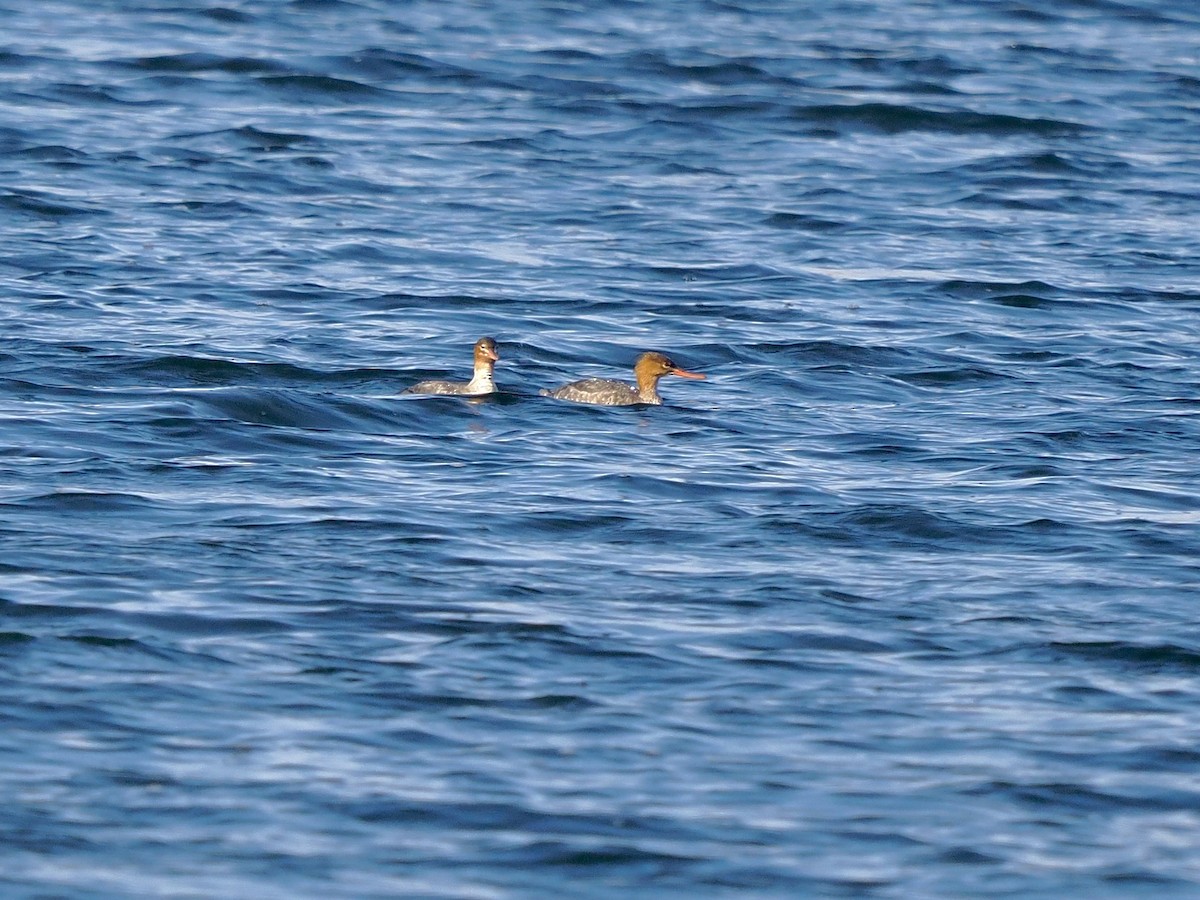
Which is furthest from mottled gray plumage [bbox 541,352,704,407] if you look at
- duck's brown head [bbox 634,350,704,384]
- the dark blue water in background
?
the dark blue water in background

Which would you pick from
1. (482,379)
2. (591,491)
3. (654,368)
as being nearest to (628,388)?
(654,368)

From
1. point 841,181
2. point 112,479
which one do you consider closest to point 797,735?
point 112,479

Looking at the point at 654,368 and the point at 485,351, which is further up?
the point at 485,351

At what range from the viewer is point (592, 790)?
813 cm

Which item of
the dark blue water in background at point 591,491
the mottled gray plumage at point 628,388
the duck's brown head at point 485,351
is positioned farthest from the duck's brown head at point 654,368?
the duck's brown head at point 485,351

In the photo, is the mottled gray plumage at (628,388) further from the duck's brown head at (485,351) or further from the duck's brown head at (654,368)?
the duck's brown head at (485,351)

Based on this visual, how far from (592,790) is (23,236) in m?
12.5

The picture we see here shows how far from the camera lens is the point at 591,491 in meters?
12.4

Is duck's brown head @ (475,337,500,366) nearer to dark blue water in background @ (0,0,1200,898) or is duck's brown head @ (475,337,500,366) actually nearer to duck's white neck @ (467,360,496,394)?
duck's white neck @ (467,360,496,394)

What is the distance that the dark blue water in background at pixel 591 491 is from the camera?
7.95 metres

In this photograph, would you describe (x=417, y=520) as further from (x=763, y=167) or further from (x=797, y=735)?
(x=763, y=167)

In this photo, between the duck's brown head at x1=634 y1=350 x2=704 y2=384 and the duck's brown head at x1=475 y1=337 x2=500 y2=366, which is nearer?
the duck's brown head at x1=475 y1=337 x2=500 y2=366

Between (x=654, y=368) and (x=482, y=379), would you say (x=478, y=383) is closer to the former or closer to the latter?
(x=482, y=379)

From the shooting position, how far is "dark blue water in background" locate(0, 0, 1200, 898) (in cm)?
795
